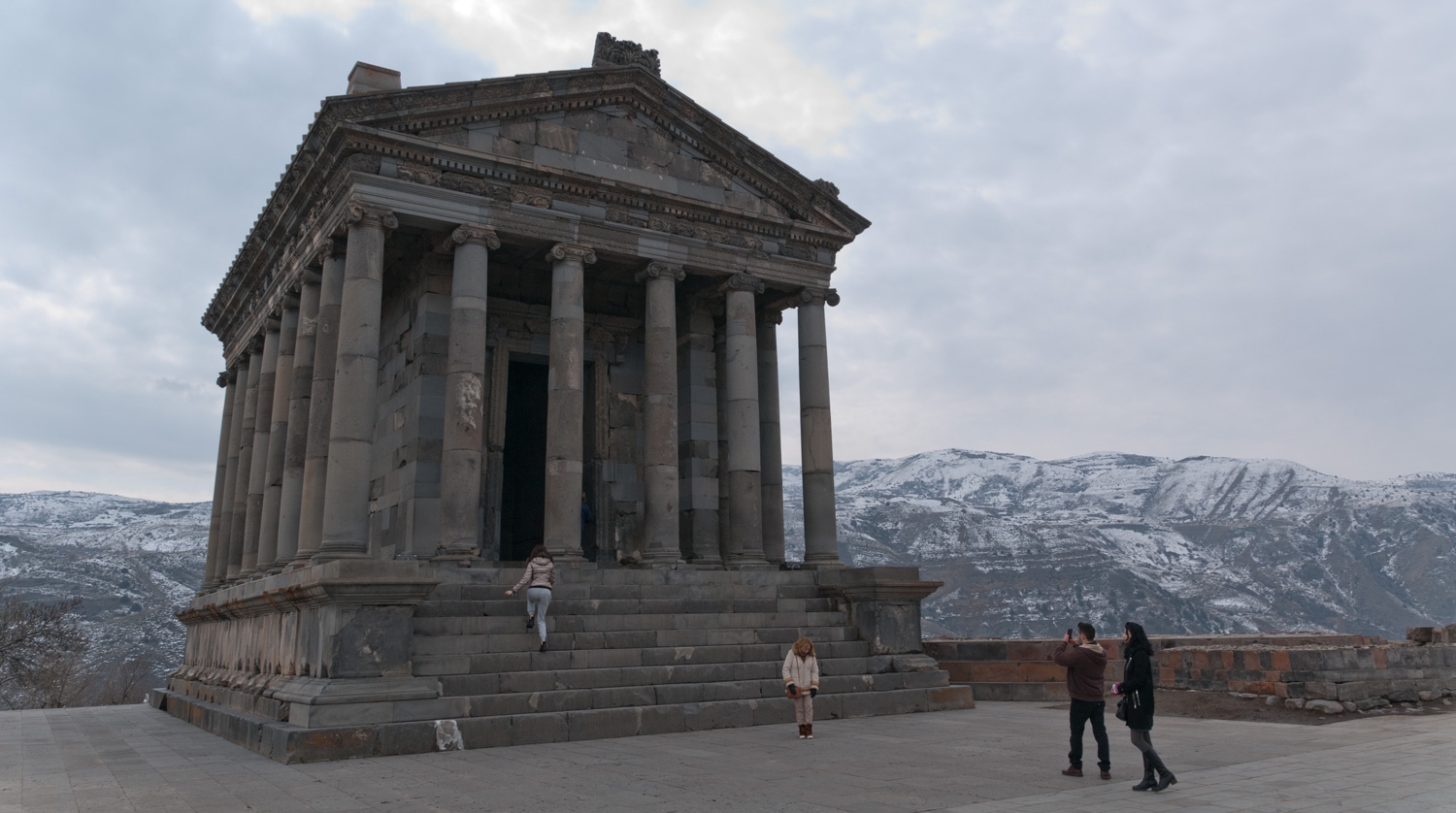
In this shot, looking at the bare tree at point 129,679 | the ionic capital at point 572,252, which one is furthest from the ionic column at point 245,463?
the bare tree at point 129,679

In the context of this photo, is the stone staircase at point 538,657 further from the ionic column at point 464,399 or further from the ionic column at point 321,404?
the ionic column at point 321,404

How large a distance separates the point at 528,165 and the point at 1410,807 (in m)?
16.8

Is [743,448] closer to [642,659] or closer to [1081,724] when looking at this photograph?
[642,659]

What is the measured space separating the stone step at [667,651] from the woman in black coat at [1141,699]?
760 centimetres

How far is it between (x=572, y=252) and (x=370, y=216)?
12.6 ft

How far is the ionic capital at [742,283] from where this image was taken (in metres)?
21.6

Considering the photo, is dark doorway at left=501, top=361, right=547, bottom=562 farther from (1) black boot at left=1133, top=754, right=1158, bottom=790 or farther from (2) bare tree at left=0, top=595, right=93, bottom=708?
(2) bare tree at left=0, top=595, right=93, bottom=708

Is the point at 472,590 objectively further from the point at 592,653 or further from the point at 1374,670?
the point at 1374,670

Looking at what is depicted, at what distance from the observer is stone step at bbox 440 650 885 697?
13414 millimetres

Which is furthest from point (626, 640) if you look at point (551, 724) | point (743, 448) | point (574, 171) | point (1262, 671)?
point (1262, 671)

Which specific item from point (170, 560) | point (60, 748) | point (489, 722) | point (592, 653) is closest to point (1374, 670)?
point (592, 653)

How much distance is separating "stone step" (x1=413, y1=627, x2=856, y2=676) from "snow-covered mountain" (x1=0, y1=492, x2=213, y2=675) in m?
87.8

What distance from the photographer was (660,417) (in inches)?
789

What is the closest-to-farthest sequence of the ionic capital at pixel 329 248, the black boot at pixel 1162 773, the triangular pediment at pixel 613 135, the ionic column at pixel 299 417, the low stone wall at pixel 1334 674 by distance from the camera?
the black boot at pixel 1162 773 < the low stone wall at pixel 1334 674 < the triangular pediment at pixel 613 135 < the ionic capital at pixel 329 248 < the ionic column at pixel 299 417
